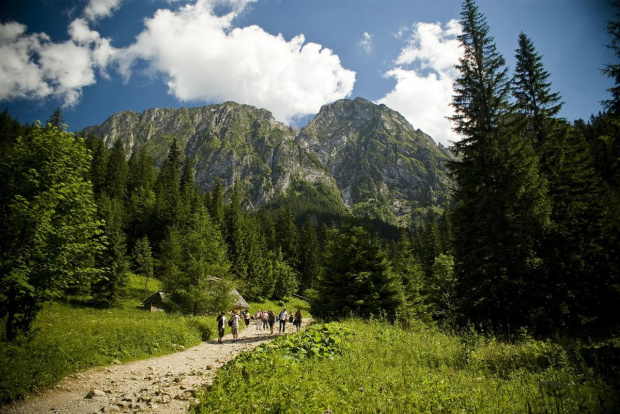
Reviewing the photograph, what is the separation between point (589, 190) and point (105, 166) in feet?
287

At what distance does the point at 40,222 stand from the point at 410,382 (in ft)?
44.5

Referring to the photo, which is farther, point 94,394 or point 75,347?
point 75,347

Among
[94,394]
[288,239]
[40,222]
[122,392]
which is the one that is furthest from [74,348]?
[288,239]

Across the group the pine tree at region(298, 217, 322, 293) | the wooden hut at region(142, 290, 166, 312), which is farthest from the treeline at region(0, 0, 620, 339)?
the pine tree at region(298, 217, 322, 293)

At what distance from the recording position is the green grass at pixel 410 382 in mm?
5117

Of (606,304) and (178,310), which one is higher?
(606,304)

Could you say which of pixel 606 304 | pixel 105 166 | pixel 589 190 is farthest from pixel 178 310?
pixel 105 166

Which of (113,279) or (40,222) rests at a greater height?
(40,222)

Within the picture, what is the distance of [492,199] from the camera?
16.0 metres

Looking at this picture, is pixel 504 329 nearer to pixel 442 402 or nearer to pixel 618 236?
pixel 618 236

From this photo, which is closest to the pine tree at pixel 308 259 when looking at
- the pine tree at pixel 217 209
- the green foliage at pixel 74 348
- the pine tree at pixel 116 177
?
the pine tree at pixel 217 209

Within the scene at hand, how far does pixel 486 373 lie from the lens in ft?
24.4

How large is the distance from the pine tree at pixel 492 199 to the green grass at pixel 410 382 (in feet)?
19.3

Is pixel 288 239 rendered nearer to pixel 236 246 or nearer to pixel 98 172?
pixel 236 246
